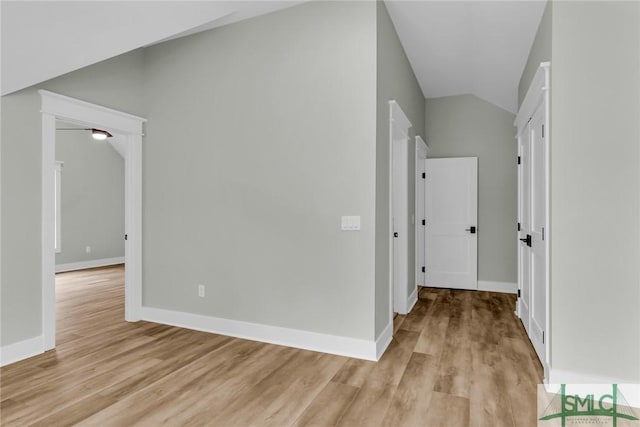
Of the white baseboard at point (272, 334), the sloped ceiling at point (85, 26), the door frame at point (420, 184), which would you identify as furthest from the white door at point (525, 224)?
the sloped ceiling at point (85, 26)

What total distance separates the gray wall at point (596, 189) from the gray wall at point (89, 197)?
26.8ft

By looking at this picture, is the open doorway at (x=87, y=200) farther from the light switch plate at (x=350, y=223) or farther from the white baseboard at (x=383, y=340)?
the white baseboard at (x=383, y=340)

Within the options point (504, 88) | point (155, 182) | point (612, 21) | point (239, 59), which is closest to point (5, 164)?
point (155, 182)

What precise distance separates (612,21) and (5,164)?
4.41 m

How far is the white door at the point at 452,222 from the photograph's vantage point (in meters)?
5.32

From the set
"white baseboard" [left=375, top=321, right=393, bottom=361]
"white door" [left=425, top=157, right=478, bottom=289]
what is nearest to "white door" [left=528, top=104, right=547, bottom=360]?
"white baseboard" [left=375, top=321, right=393, bottom=361]

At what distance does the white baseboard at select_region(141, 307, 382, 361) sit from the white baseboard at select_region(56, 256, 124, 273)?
4.50m

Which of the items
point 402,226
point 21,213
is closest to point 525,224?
point 402,226

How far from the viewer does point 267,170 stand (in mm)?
3264

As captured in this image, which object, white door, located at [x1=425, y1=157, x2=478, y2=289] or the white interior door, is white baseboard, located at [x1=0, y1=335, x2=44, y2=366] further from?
white door, located at [x1=425, y1=157, x2=478, y2=289]

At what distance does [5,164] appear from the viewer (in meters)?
2.78

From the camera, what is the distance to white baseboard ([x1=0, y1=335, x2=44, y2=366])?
2.74m

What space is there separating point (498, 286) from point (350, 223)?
11.4 ft

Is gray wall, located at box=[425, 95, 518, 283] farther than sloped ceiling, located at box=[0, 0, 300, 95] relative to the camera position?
Yes
